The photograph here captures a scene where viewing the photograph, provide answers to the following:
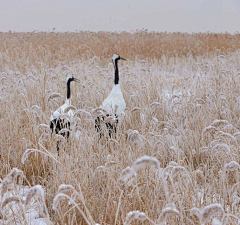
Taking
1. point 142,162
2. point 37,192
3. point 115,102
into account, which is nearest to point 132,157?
point 115,102

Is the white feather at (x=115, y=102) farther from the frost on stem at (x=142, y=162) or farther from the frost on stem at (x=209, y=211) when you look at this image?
the frost on stem at (x=142, y=162)

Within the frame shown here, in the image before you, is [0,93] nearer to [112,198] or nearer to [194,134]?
[194,134]

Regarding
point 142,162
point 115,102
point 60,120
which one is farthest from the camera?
point 115,102

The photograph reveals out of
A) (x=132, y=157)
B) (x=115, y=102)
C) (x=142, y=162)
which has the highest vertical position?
(x=142, y=162)

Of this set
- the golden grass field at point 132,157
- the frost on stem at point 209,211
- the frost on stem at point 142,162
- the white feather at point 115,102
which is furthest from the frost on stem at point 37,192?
the white feather at point 115,102

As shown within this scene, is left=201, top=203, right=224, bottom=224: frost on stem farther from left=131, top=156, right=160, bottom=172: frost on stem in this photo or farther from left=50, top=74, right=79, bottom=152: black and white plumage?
left=50, top=74, right=79, bottom=152: black and white plumage

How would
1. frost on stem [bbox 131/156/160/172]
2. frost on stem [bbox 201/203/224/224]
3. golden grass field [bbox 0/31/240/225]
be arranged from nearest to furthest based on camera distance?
frost on stem [bbox 131/156/160/172], frost on stem [bbox 201/203/224/224], golden grass field [bbox 0/31/240/225]

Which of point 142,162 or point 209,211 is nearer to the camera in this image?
point 142,162

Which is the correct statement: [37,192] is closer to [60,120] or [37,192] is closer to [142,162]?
[142,162]

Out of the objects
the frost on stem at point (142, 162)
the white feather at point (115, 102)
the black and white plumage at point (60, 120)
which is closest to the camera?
the frost on stem at point (142, 162)

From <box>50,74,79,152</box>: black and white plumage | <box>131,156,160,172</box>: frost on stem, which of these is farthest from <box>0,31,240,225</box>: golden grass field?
<box>50,74,79,152</box>: black and white plumage

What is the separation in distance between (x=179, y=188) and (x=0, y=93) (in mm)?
4356

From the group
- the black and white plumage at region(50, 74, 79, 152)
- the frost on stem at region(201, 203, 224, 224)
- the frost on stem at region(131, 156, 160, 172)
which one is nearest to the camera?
the frost on stem at region(131, 156, 160, 172)

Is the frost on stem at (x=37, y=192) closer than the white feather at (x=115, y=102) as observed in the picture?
Yes
